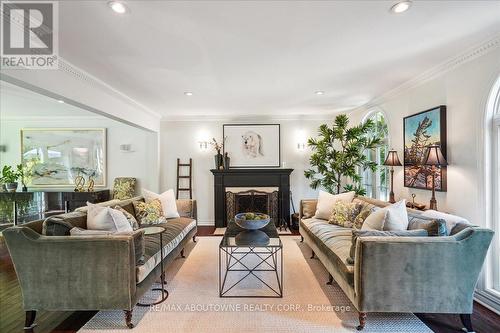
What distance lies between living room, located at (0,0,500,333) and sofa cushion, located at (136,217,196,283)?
0.09ft

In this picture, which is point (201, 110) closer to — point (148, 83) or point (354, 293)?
point (148, 83)

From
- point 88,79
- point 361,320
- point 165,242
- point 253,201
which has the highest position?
point 88,79

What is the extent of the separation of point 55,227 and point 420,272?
123 inches

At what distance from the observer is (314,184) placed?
15.9ft

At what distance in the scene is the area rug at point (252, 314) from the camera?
2145mm

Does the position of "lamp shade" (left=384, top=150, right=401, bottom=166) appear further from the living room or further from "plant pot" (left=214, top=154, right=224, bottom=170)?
"plant pot" (left=214, top=154, right=224, bottom=170)

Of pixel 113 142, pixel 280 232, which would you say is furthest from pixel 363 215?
pixel 113 142

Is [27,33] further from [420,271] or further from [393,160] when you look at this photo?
[393,160]

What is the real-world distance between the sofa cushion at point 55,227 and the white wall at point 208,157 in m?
3.60

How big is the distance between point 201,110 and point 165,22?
326 cm

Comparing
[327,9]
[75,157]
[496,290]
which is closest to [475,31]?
[327,9]

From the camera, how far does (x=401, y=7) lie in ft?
6.16

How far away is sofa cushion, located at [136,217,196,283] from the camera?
2.37m

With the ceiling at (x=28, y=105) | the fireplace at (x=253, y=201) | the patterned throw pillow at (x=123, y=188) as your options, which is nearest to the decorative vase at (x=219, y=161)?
the fireplace at (x=253, y=201)
